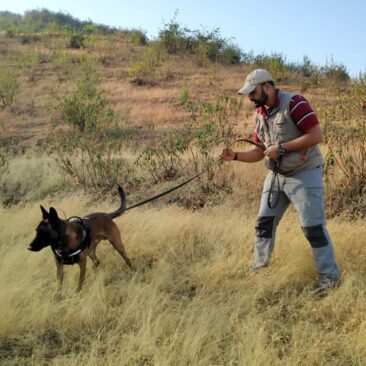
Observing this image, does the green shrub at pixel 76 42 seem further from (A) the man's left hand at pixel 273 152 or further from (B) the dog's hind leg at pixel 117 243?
(A) the man's left hand at pixel 273 152

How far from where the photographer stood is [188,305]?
12.6 ft

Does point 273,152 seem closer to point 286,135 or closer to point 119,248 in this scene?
point 286,135

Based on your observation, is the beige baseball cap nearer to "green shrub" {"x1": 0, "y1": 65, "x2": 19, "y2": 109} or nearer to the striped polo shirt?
the striped polo shirt

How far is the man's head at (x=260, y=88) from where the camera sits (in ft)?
12.8

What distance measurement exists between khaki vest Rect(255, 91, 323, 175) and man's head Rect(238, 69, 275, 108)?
113mm

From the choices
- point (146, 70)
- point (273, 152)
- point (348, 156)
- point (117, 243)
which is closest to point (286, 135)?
point (273, 152)

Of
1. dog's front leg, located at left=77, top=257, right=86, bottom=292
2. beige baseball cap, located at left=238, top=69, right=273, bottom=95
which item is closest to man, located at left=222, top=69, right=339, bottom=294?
beige baseball cap, located at left=238, top=69, right=273, bottom=95

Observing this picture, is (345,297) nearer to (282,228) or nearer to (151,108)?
(282,228)

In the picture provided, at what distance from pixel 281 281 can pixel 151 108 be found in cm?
1143

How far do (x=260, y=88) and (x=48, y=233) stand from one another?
2.09 meters

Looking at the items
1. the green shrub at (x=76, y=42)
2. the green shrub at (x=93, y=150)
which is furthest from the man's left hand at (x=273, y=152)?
the green shrub at (x=76, y=42)

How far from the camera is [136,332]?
3.49m

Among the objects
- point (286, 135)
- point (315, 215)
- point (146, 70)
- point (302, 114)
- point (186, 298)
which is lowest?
point (186, 298)

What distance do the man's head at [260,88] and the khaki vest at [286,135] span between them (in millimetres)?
113
